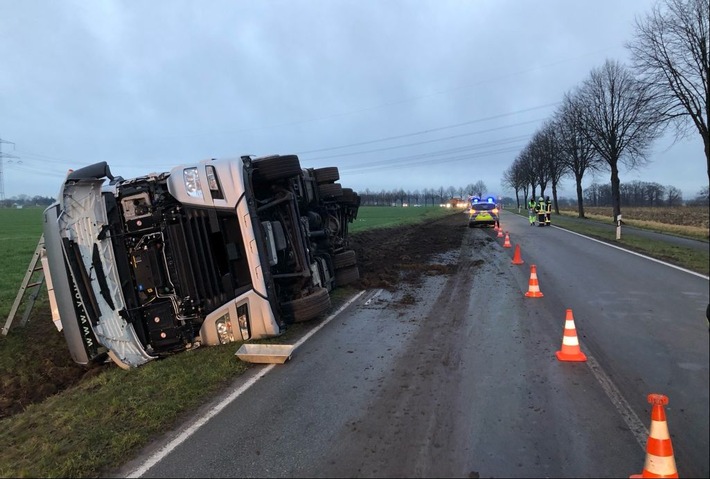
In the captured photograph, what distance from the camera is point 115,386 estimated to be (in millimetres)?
5309

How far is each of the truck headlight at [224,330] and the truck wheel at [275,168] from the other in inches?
85.1

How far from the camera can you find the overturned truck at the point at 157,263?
19.7 ft

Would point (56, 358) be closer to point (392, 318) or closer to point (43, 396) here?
point (43, 396)

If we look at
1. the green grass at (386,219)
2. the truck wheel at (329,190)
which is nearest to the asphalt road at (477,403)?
the truck wheel at (329,190)

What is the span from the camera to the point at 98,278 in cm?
602

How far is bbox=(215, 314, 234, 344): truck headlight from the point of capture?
6266 millimetres

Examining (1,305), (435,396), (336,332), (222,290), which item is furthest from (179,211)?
(1,305)

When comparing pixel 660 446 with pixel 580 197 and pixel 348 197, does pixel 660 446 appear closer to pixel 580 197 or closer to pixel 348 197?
pixel 348 197

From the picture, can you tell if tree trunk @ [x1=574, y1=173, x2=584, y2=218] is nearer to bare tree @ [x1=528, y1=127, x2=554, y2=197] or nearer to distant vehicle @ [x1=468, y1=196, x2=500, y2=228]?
bare tree @ [x1=528, y1=127, x2=554, y2=197]

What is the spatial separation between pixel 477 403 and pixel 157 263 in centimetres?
426

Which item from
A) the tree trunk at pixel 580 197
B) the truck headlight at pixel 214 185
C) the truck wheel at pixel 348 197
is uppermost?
the truck headlight at pixel 214 185

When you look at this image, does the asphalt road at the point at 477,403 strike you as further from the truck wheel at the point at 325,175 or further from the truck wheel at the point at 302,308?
the truck wheel at the point at 325,175

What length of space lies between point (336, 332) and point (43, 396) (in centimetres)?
381

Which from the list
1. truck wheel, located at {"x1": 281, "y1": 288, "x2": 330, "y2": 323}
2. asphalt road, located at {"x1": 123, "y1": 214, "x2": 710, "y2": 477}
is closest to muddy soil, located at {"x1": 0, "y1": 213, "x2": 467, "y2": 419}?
truck wheel, located at {"x1": 281, "y1": 288, "x2": 330, "y2": 323}
